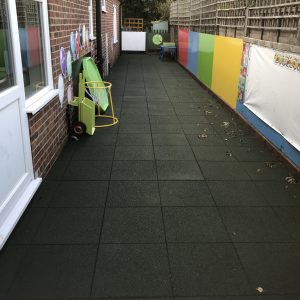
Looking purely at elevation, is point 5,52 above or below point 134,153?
above

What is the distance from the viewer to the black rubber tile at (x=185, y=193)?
3.68 meters

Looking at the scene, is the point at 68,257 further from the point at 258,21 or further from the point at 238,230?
the point at 258,21

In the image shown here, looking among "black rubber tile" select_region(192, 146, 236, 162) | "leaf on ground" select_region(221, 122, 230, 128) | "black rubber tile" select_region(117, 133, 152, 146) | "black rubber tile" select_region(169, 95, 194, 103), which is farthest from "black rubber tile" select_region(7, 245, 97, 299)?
"black rubber tile" select_region(169, 95, 194, 103)

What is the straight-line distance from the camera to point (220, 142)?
18.3 feet

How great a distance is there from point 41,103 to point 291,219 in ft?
9.22

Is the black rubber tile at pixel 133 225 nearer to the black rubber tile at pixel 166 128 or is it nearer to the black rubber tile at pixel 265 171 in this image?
the black rubber tile at pixel 265 171

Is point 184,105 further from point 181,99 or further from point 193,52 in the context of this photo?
point 193,52

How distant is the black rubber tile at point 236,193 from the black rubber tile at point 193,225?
261mm

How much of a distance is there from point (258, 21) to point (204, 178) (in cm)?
332

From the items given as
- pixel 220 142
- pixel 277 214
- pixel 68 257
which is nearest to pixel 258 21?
pixel 220 142

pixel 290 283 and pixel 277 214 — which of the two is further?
pixel 277 214

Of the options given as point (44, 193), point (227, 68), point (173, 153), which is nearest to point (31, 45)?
point (44, 193)

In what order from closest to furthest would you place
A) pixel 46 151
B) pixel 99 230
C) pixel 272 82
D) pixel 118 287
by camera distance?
pixel 118 287
pixel 99 230
pixel 46 151
pixel 272 82

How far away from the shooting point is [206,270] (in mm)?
2691
